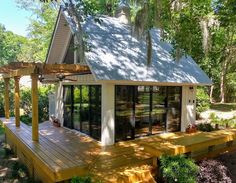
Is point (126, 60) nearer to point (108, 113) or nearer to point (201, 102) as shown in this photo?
point (108, 113)

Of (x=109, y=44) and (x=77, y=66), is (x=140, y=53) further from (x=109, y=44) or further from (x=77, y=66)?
(x=77, y=66)

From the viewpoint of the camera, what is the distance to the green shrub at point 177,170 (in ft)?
17.7

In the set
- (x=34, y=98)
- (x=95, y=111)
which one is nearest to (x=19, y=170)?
(x=34, y=98)

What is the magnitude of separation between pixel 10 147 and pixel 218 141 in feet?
24.5

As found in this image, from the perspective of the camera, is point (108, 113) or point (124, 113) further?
point (124, 113)

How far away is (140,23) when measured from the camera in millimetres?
5988

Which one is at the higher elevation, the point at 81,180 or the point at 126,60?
the point at 126,60

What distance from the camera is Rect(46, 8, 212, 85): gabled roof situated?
6.98 m

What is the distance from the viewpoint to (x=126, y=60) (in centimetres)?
777

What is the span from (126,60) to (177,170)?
3747 millimetres

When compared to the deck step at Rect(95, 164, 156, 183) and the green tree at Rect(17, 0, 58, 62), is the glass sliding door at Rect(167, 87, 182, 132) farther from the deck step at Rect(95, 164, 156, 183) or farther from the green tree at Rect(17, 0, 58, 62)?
the green tree at Rect(17, 0, 58, 62)

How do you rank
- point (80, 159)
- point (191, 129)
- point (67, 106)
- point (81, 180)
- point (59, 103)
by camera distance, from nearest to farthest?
point (81, 180)
point (80, 159)
point (191, 129)
point (67, 106)
point (59, 103)

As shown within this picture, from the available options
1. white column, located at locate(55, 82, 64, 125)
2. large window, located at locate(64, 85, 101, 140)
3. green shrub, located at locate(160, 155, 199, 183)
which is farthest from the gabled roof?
white column, located at locate(55, 82, 64, 125)

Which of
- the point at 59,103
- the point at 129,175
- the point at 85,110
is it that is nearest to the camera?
the point at 129,175
